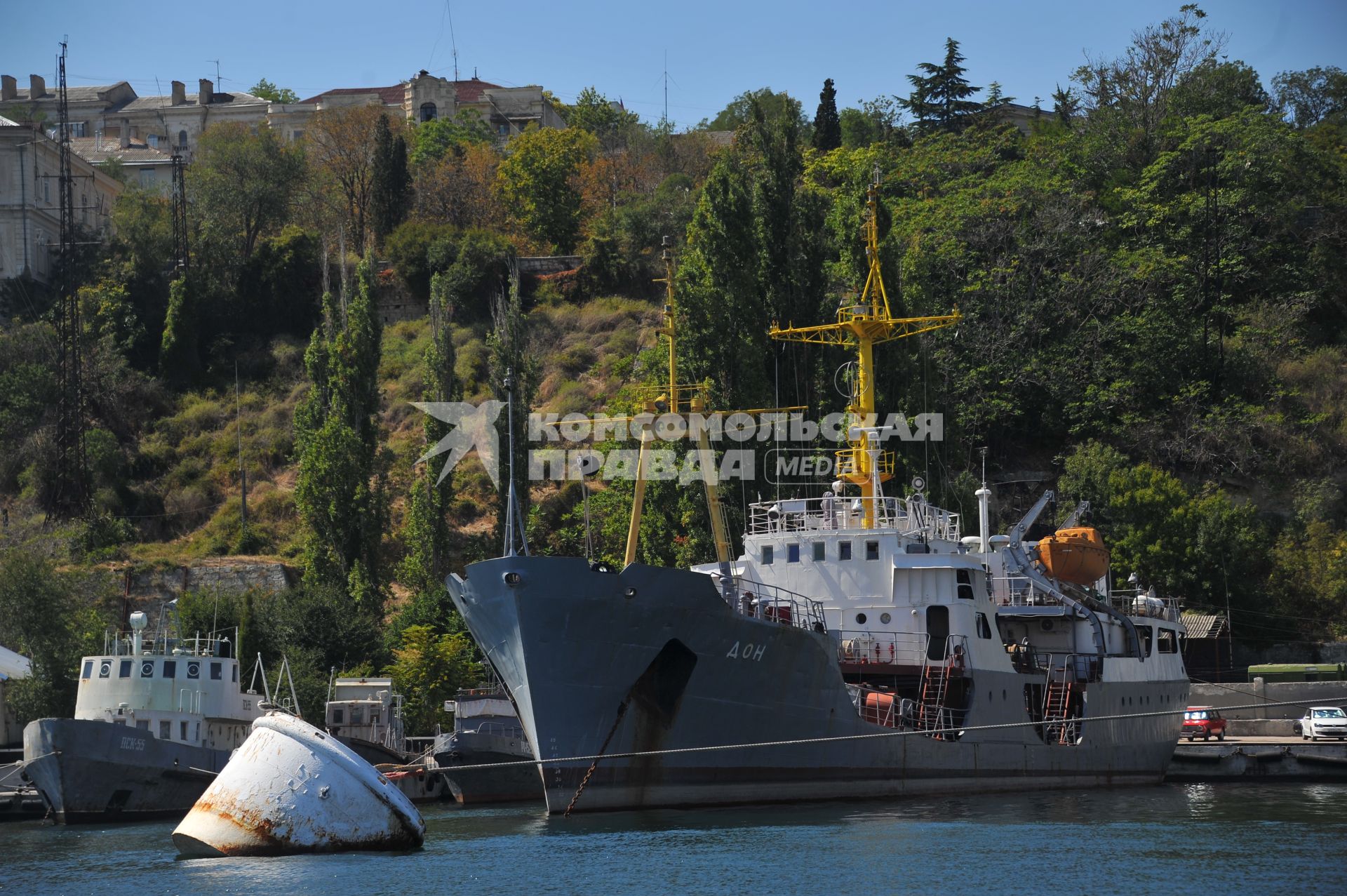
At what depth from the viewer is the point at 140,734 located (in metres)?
34.4

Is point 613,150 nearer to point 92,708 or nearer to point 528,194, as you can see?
point 528,194

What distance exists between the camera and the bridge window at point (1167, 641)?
40312 millimetres

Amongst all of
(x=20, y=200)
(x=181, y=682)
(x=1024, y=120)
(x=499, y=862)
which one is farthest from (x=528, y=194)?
(x=499, y=862)

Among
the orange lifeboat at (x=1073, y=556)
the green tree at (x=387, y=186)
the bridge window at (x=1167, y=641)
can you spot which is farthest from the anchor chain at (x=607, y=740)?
the green tree at (x=387, y=186)

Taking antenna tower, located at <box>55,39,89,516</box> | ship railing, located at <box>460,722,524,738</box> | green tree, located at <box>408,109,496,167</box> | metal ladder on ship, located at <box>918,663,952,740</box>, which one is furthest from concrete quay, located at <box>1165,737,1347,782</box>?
green tree, located at <box>408,109,496,167</box>

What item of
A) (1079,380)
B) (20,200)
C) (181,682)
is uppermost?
(20,200)

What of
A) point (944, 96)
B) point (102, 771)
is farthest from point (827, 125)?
point (102, 771)

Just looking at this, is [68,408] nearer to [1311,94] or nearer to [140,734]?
[140,734]

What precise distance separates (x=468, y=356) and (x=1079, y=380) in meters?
27.1

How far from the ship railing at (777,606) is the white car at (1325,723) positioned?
1675 cm

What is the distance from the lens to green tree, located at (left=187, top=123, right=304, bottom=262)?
79000mm

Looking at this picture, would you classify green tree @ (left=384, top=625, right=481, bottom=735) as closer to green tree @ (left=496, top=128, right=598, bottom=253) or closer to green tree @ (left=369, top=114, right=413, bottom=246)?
green tree @ (left=496, top=128, right=598, bottom=253)

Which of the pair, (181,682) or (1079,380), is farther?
(1079,380)

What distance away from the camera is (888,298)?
47688 mm
